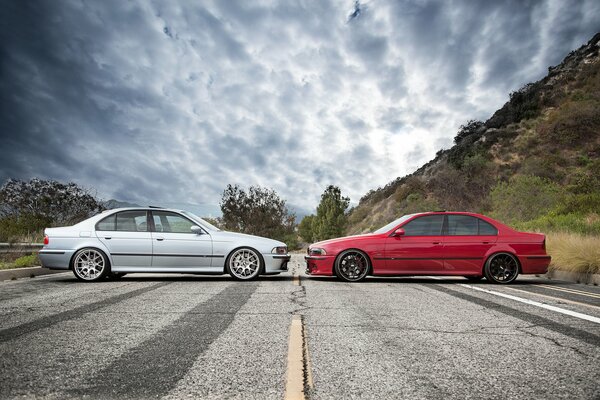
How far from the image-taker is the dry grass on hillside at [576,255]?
10680 mm

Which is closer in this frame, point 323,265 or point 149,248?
point 149,248

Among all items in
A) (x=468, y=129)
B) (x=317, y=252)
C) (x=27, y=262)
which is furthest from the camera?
(x=468, y=129)

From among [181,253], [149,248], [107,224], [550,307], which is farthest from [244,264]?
[550,307]

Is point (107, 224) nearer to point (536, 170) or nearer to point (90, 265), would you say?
point (90, 265)

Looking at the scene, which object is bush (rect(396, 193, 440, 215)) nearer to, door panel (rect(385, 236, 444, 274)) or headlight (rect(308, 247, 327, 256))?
door panel (rect(385, 236, 444, 274))

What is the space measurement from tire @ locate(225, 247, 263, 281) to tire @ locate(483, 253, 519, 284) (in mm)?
4796

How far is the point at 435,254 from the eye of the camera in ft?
31.8

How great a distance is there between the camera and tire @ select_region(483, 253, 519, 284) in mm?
9680

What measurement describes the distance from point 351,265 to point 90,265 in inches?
210

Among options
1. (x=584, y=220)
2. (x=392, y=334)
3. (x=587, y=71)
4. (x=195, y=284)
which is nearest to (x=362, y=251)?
(x=195, y=284)

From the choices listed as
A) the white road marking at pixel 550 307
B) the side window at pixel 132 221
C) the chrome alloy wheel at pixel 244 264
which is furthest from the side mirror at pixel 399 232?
the side window at pixel 132 221

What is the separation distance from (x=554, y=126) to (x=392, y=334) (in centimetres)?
4475

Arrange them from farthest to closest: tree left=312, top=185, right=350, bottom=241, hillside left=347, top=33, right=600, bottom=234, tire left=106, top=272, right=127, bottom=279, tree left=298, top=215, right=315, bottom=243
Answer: tree left=298, top=215, right=315, bottom=243, tree left=312, top=185, right=350, bottom=241, hillside left=347, top=33, right=600, bottom=234, tire left=106, top=272, right=127, bottom=279

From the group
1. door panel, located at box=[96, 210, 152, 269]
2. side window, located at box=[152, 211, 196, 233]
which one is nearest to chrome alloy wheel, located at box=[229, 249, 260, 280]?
side window, located at box=[152, 211, 196, 233]
